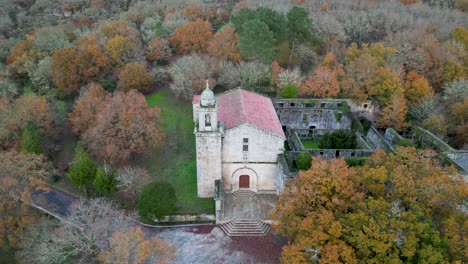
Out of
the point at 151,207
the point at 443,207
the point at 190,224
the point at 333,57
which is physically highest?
the point at 333,57

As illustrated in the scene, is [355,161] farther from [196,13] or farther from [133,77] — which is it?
[196,13]

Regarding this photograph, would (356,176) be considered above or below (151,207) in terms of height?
above

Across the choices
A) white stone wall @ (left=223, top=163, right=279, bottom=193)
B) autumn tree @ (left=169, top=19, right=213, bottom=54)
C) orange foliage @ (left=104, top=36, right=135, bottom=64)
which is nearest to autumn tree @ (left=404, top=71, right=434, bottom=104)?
white stone wall @ (left=223, top=163, right=279, bottom=193)

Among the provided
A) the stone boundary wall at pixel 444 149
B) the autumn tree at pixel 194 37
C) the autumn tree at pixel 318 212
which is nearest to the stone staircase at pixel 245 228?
the autumn tree at pixel 318 212

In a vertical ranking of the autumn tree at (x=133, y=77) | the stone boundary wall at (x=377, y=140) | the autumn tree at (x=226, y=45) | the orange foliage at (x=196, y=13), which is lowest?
the stone boundary wall at (x=377, y=140)

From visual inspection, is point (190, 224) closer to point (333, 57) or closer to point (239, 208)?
point (239, 208)

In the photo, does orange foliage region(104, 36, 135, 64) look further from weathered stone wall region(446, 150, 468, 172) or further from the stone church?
weathered stone wall region(446, 150, 468, 172)

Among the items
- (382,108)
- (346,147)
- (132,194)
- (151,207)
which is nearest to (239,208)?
(151,207)

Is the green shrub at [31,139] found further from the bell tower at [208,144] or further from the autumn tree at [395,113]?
the autumn tree at [395,113]
